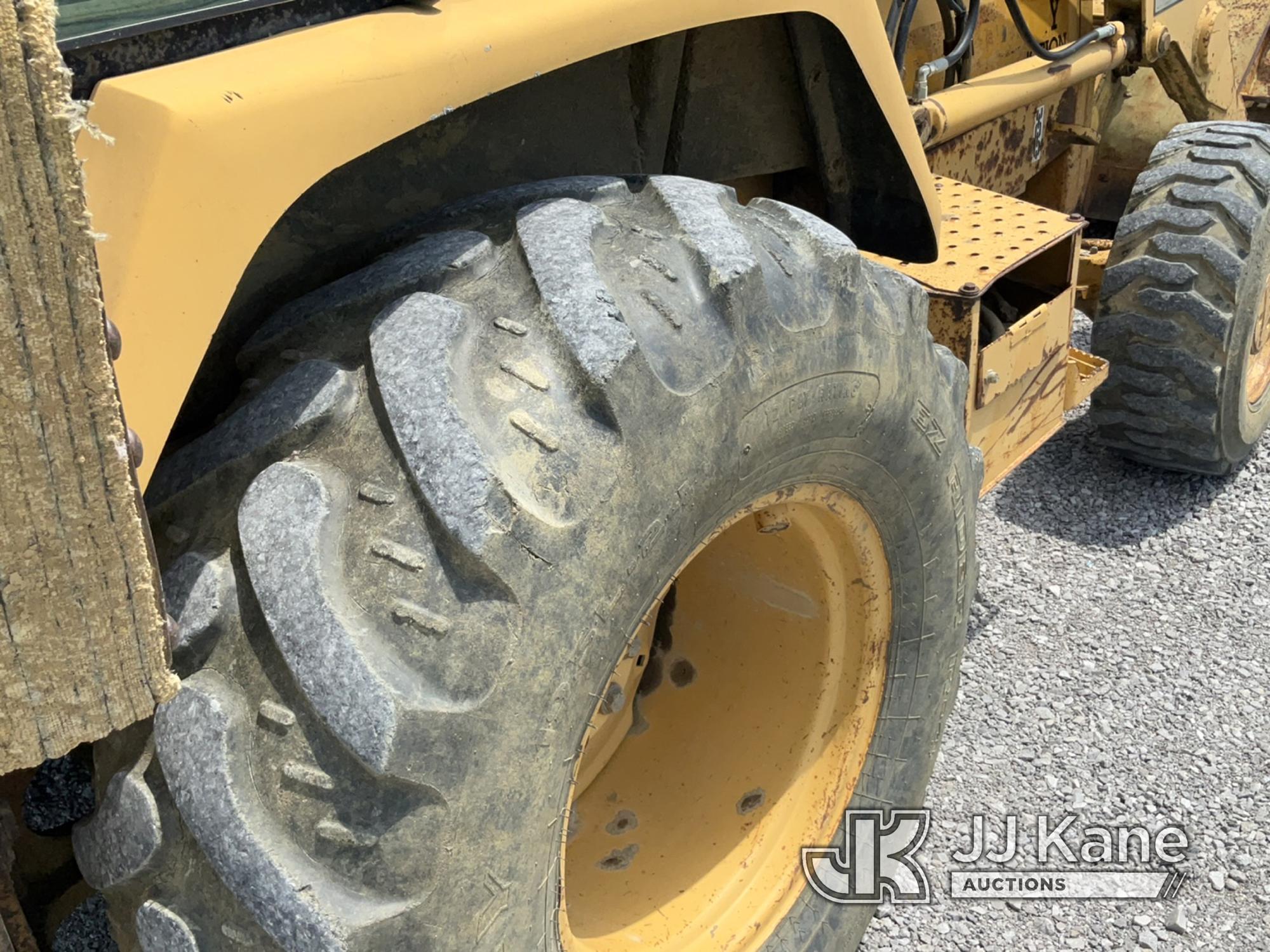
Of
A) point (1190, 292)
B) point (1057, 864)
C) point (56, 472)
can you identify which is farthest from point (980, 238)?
point (56, 472)

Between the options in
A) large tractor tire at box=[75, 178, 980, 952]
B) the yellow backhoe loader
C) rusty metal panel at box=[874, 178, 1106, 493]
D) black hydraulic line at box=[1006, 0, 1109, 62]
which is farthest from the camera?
black hydraulic line at box=[1006, 0, 1109, 62]

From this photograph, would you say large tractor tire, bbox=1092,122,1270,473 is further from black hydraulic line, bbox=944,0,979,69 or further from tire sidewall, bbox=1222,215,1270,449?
black hydraulic line, bbox=944,0,979,69

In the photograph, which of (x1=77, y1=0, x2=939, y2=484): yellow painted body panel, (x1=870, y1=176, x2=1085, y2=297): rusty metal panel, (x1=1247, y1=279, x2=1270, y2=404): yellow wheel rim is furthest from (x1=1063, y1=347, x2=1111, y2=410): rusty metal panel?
(x1=77, y1=0, x2=939, y2=484): yellow painted body panel

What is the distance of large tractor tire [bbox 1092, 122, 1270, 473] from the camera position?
9.12ft

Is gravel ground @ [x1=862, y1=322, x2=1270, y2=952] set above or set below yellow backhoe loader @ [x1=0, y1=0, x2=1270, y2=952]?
below

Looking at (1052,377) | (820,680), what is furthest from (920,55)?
(820,680)

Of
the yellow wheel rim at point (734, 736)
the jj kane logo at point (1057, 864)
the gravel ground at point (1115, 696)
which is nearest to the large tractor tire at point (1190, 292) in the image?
the gravel ground at point (1115, 696)

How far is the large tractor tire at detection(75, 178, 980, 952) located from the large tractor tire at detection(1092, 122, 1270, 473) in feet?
5.35

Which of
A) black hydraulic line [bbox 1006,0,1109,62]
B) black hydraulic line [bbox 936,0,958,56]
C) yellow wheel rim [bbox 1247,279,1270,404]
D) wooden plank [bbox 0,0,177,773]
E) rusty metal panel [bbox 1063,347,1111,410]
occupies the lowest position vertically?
yellow wheel rim [bbox 1247,279,1270,404]

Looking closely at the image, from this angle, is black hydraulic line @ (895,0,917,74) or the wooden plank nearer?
the wooden plank

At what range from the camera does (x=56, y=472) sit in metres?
0.72

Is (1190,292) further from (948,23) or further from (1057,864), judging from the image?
(1057,864)

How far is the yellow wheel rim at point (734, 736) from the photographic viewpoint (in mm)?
1609

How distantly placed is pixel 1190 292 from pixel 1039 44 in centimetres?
76
